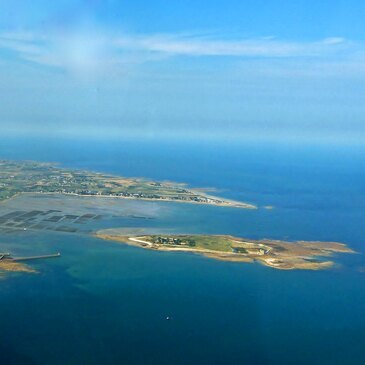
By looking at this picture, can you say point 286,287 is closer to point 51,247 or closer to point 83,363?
point 83,363

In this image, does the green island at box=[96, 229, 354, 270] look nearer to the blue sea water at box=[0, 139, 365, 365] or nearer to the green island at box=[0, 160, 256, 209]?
the blue sea water at box=[0, 139, 365, 365]

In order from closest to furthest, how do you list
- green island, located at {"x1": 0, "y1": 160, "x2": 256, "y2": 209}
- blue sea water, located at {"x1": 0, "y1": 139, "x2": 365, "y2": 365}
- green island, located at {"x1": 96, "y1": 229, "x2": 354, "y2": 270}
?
blue sea water, located at {"x1": 0, "y1": 139, "x2": 365, "y2": 365}
green island, located at {"x1": 96, "y1": 229, "x2": 354, "y2": 270}
green island, located at {"x1": 0, "y1": 160, "x2": 256, "y2": 209}

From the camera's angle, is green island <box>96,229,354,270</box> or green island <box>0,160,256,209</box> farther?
green island <box>0,160,256,209</box>

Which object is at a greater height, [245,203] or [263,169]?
[263,169]

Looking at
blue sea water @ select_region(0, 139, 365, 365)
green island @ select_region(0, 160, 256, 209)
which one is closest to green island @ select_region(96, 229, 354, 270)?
A: blue sea water @ select_region(0, 139, 365, 365)

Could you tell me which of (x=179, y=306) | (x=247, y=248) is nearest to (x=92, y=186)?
(x=247, y=248)

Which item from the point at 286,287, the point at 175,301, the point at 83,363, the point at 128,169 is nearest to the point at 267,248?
the point at 286,287
